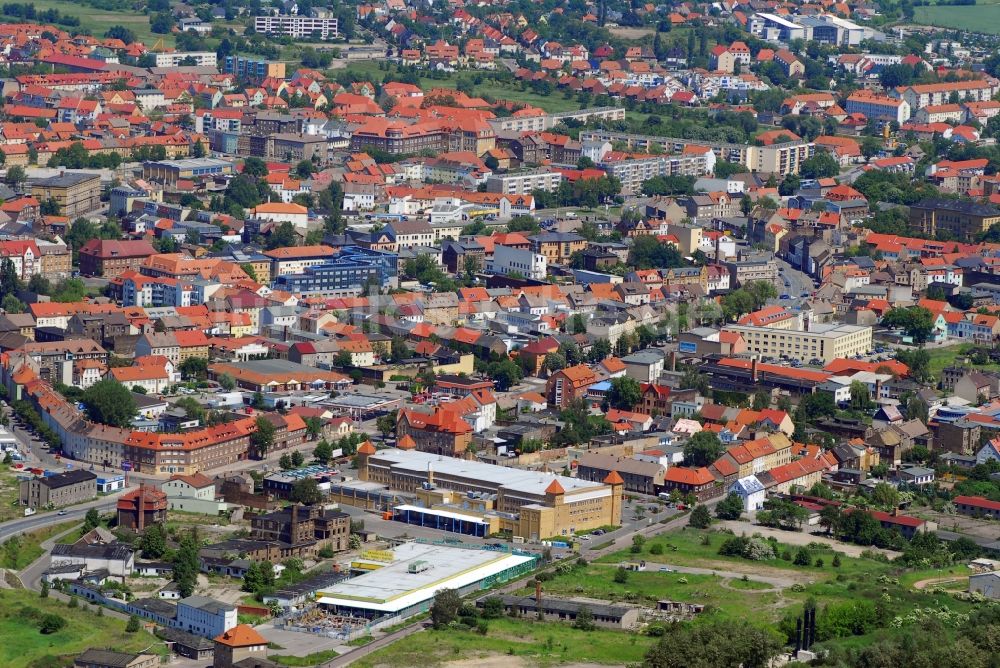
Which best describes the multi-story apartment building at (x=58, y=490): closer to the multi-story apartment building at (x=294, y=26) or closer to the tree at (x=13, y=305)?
the tree at (x=13, y=305)

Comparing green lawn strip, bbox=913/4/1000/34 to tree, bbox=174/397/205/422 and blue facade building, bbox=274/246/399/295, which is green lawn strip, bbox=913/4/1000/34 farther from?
tree, bbox=174/397/205/422

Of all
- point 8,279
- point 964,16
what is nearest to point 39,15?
point 964,16

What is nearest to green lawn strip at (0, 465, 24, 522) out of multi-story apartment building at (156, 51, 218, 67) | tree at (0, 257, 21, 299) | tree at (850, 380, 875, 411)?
tree at (0, 257, 21, 299)

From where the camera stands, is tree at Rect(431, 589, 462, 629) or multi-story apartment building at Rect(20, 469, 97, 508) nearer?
tree at Rect(431, 589, 462, 629)

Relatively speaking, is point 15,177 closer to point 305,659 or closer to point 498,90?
point 498,90

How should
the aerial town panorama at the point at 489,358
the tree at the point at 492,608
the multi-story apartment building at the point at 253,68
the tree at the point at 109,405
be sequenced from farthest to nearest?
the multi-story apartment building at the point at 253,68, the tree at the point at 109,405, the aerial town panorama at the point at 489,358, the tree at the point at 492,608

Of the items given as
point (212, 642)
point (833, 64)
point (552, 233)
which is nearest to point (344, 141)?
point (552, 233)

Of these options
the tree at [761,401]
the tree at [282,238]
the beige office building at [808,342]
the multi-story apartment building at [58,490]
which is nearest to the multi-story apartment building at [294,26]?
the tree at [282,238]
